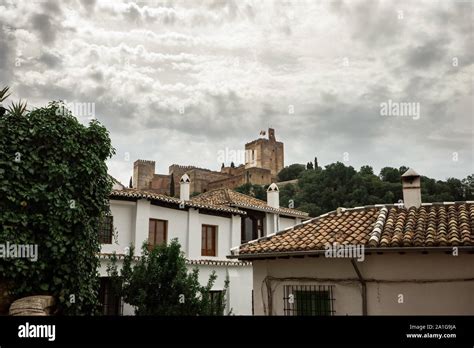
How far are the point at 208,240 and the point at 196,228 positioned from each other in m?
1.17

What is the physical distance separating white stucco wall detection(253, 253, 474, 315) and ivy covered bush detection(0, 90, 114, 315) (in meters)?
4.77

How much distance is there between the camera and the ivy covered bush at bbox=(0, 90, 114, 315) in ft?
25.2

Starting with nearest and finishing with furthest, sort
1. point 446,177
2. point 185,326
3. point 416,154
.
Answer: point 185,326, point 416,154, point 446,177

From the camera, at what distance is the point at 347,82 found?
1447 centimetres

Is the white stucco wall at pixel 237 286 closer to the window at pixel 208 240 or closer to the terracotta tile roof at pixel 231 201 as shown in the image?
the window at pixel 208 240

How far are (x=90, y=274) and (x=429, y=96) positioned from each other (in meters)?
11.0

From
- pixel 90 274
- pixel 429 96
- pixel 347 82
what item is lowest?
pixel 90 274

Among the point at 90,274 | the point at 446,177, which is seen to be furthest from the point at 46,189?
the point at 446,177

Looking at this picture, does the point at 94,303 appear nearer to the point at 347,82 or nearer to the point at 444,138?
the point at 347,82

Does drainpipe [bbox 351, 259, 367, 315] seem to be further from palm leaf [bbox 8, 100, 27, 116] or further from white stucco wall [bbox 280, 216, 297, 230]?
white stucco wall [bbox 280, 216, 297, 230]

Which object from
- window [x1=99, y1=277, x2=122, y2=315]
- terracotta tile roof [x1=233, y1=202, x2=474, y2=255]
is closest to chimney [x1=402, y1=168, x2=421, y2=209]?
terracotta tile roof [x1=233, y1=202, x2=474, y2=255]

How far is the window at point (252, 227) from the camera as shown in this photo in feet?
74.4

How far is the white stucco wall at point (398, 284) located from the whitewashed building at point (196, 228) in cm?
793

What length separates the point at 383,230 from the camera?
945cm
